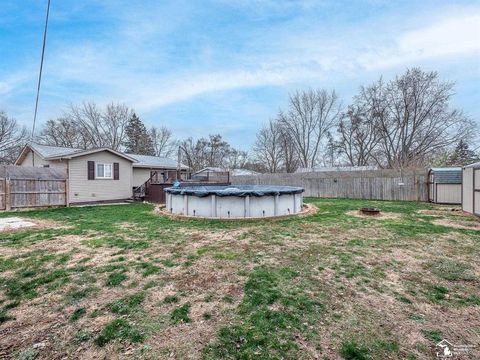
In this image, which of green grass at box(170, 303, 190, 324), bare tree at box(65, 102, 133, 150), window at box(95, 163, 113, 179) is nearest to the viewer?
→ green grass at box(170, 303, 190, 324)

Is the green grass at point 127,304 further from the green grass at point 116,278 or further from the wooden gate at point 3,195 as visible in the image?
the wooden gate at point 3,195

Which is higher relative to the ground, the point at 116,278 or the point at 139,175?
the point at 139,175

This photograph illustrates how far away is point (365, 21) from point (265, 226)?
10.2m

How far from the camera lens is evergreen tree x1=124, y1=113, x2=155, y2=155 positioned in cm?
3253

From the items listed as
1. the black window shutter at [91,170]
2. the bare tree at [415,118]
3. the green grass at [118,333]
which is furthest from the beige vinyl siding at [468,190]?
the black window shutter at [91,170]

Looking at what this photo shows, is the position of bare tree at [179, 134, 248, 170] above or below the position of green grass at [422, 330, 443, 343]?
above

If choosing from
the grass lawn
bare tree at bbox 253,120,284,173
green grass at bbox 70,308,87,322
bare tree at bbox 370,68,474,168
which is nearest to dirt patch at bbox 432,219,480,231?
the grass lawn

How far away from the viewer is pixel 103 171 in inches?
563

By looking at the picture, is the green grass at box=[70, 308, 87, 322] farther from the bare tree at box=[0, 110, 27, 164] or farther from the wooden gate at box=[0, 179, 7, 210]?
the bare tree at box=[0, 110, 27, 164]

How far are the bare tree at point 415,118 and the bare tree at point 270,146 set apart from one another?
465 inches

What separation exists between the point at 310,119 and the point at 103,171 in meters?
23.4

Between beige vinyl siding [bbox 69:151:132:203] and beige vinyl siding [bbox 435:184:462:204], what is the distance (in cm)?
1665

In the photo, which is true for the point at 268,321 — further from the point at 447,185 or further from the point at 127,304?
the point at 447,185

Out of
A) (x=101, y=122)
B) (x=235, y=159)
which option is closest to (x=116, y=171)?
(x=101, y=122)
